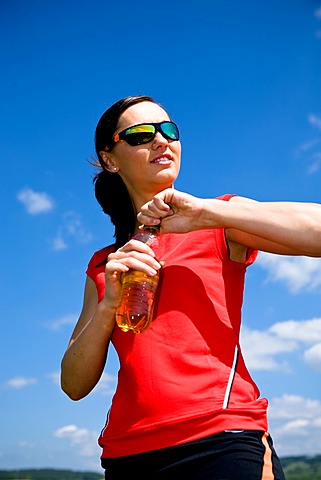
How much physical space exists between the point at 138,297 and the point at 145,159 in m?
1.02

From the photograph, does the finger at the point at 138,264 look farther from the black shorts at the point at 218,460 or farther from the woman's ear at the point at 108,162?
the woman's ear at the point at 108,162

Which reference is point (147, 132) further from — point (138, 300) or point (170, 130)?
point (138, 300)

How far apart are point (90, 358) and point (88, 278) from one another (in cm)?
61

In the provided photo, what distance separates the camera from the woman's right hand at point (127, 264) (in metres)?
3.24

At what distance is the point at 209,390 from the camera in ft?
9.95

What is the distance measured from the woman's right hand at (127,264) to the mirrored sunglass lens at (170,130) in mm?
903

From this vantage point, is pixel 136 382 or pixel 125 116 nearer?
pixel 136 382

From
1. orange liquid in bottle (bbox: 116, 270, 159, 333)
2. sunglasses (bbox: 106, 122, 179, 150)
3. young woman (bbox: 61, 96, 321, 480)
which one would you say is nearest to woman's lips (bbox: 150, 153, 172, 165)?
sunglasses (bbox: 106, 122, 179, 150)

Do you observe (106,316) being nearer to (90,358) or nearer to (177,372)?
(90,358)

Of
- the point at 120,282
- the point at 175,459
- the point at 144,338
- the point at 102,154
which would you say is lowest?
the point at 175,459

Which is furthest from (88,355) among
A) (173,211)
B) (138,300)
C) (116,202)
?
(116,202)

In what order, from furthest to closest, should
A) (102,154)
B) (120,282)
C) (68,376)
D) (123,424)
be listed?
(102,154) → (68,376) → (120,282) → (123,424)

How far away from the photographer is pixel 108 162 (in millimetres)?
4367

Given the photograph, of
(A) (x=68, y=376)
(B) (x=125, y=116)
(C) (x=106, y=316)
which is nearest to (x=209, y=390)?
(C) (x=106, y=316)
